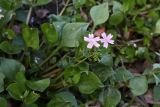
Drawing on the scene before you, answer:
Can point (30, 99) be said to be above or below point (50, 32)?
below

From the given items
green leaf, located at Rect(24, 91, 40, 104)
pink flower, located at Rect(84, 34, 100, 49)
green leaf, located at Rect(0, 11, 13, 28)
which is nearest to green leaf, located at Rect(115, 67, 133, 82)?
pink flower, located at Rect(84, 34, 100, 49)

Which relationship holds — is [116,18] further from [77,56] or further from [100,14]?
[77,56]

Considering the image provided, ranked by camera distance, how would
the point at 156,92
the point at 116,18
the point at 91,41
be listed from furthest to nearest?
the point at 116,18 → the point at 156,92 → the point at 91,41

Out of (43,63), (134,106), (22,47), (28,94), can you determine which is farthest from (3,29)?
(134,106)

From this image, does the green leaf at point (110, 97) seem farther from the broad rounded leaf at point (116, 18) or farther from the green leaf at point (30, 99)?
the broad rounded leaf at point (116, 18)

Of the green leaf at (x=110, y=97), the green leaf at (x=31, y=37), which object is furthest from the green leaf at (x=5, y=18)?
the green leaf at (x=110, y=97)

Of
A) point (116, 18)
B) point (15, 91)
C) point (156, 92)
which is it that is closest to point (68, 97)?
point (15, 91)
